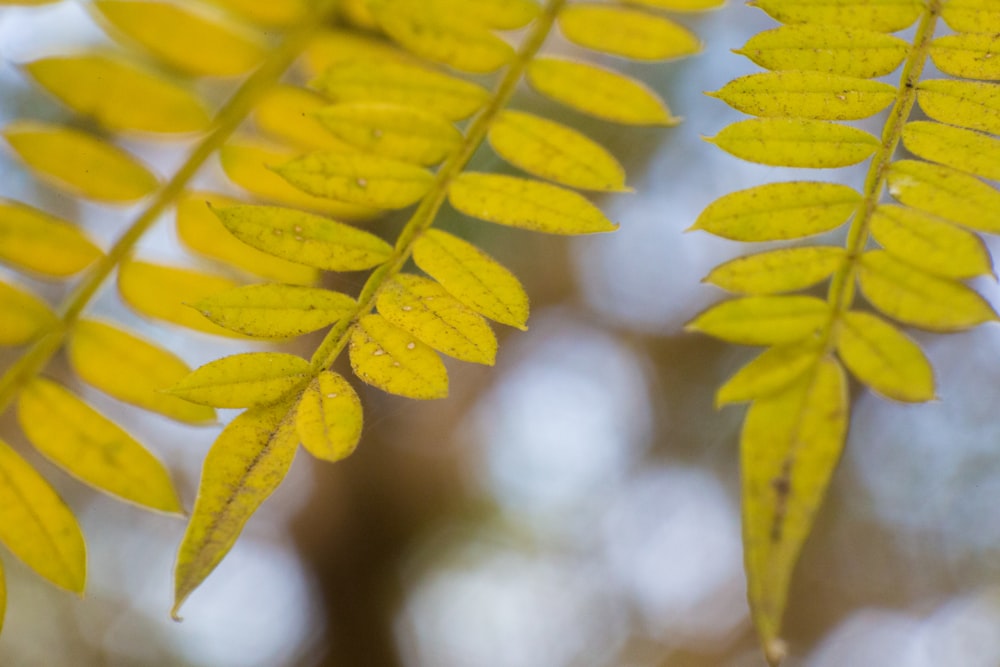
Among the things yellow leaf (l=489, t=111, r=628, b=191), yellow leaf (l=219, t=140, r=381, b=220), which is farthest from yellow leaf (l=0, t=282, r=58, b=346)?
yellow leaf (l=489, t=111, r=628, b=191)

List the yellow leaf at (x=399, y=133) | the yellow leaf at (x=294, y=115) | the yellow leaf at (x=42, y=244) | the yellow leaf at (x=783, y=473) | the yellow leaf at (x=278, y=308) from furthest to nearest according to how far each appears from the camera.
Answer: the yellow leaf at (x=294, y=115) < the yellow leaf at (x=42, y=244) < the yellow leaf at (x=399, y=133) < the yellow leaf at (x=278, y=308) < the yellow leaf at (x=783, y=473)

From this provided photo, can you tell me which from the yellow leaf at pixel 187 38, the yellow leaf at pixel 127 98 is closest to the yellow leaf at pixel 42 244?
the yellow leaf at pixel 127 98

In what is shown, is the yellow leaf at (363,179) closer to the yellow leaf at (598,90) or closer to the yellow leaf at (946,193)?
the yellow leaf at (598,90)

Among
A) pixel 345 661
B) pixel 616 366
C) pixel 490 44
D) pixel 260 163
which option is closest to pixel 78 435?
pixel 260 163

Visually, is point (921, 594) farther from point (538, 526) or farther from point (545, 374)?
point (545, 374)

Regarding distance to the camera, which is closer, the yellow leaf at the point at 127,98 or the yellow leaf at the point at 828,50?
the yellow leaf at the point at 828,50

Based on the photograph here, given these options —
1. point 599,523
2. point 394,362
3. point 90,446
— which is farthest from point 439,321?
point 599,523
